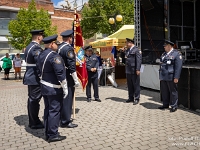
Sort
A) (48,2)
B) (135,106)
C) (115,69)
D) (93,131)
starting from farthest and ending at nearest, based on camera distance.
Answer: (48,2)
(115,69)
(135,106)
(93,131)

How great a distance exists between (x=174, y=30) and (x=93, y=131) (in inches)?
355

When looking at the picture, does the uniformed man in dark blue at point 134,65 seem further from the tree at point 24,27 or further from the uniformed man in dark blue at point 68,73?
the tree at point 24,27

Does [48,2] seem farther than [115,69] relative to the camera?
Yes

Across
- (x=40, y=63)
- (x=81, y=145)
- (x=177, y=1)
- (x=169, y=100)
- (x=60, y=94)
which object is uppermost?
(x=177, y=1)

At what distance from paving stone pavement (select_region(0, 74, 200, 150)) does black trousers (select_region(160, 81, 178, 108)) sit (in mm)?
296

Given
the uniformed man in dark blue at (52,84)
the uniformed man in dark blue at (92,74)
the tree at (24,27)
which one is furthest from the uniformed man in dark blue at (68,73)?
the tree at (24,27)

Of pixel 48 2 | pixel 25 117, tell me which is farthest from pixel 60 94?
pixel 48 2

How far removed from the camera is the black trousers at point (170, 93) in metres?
6.26

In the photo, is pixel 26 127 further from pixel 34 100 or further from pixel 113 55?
pixel 113 55

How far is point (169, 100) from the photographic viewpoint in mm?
6629

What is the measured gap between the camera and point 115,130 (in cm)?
493

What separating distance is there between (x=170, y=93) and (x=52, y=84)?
11.0 feet

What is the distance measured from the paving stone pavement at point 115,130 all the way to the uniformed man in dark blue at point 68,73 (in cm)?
23

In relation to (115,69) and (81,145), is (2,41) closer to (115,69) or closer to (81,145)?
(115,69)
